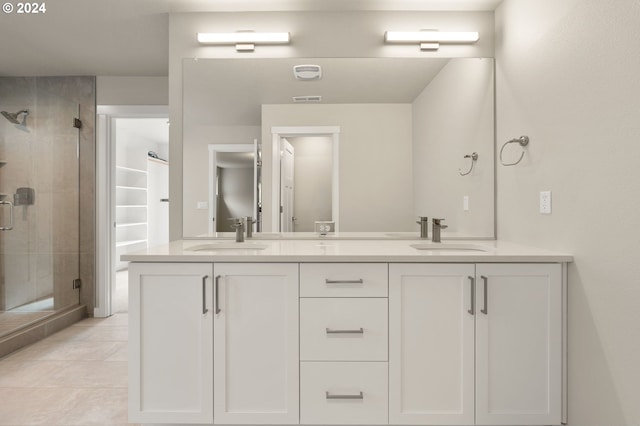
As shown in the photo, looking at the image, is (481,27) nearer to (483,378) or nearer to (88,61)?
(483,378)

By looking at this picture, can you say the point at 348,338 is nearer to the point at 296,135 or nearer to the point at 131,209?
the point at 296,135

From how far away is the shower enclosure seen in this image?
327 centimetres

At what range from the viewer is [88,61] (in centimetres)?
331

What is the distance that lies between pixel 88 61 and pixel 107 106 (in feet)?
1.68

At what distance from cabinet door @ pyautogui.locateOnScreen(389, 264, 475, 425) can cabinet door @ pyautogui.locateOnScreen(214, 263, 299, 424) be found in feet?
1.47

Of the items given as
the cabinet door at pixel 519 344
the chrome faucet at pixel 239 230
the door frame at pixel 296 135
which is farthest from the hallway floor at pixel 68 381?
the cabinet door at pixel 519 344

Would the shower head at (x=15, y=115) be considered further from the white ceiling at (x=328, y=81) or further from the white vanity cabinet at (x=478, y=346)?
the white vanity cabinet at (x=478, y=346)

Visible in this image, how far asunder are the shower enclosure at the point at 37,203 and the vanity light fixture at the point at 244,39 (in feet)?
6.72

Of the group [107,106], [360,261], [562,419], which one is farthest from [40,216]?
[562,419]

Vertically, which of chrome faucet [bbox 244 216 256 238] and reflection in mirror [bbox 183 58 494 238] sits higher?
reflection in mirror [bbox 183 58 494 238]

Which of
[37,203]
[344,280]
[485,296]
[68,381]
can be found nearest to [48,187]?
[37,203]

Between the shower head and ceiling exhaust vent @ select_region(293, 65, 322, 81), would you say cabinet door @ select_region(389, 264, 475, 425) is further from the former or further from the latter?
the shower head

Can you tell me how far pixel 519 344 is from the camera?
1707mm

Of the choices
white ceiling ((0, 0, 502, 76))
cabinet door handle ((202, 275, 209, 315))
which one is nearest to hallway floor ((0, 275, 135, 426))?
cabinet door handle ((202, 275, 209, 315))
